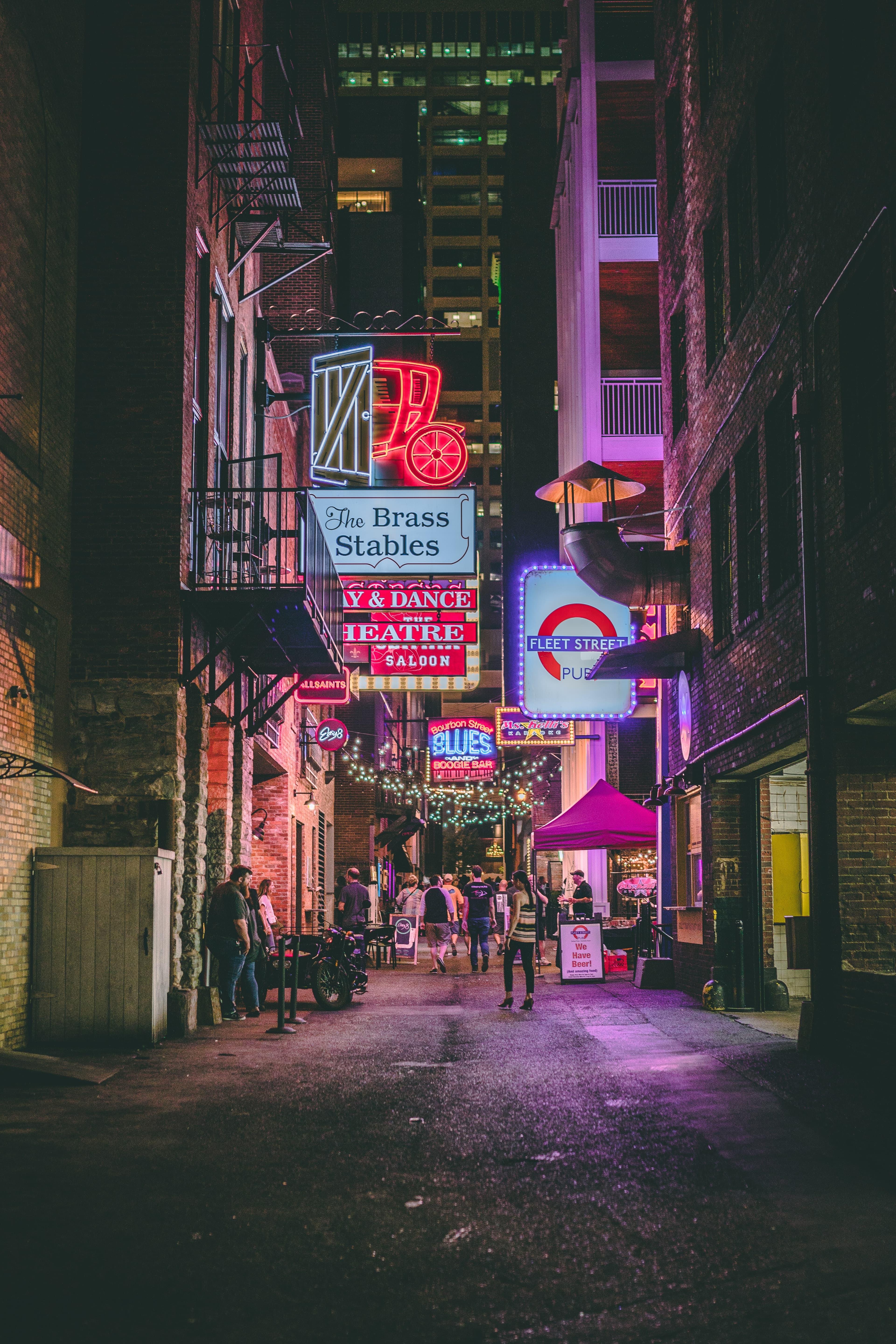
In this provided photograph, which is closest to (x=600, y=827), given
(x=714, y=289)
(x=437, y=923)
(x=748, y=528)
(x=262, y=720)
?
(x=437, y=923)

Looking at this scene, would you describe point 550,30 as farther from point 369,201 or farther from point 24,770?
point 24,770

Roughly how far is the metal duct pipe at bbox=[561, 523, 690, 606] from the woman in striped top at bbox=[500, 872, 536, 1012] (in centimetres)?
433

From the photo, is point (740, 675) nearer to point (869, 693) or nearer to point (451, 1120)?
point (869, 693)

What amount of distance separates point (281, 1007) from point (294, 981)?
1527 millimetres

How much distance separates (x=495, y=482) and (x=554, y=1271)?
95.4 meters

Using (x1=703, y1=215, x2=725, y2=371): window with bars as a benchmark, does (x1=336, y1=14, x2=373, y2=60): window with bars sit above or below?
above

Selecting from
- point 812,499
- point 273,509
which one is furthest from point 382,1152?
point 273,509

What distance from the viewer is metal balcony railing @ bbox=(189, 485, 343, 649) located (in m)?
14.3

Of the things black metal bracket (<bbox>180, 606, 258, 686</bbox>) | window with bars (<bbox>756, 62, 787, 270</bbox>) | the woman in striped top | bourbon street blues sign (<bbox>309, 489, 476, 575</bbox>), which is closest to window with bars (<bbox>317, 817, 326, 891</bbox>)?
bourbon street blues sign (<bbox>309, 489, 476, 575</bbox>)

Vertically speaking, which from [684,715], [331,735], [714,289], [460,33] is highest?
[460,33]

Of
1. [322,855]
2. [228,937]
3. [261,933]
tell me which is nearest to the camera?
[228,937]

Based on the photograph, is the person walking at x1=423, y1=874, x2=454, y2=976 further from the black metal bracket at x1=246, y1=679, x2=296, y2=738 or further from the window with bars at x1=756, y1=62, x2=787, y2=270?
the window with bars at x1=756, y1=62, x2=787, y2=270

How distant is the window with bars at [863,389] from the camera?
10703mm

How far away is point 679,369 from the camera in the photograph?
2027 centimetres
